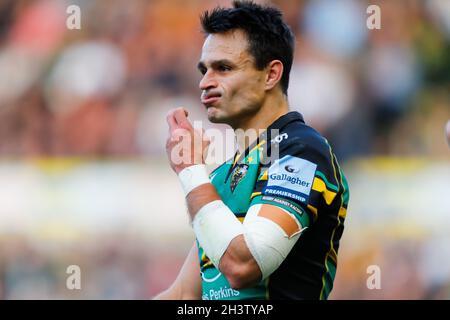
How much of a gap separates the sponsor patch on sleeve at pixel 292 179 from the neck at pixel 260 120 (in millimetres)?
370

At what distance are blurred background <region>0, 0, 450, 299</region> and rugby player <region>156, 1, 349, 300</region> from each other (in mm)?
3803

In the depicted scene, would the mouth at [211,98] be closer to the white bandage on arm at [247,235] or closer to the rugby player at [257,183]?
the rugby player at [257,183]

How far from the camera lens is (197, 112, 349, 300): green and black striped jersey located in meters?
3.52

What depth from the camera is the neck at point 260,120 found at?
12.9ft

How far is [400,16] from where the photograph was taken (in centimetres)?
838

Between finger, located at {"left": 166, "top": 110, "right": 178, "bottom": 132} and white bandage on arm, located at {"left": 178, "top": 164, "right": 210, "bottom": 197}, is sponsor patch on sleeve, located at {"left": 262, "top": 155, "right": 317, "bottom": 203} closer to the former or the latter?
white bandage on arm, located at {"left": 178, "top": 164, "right": 210, "bottom": 197}

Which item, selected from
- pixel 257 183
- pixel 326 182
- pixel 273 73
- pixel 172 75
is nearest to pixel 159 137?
pixel 172 75

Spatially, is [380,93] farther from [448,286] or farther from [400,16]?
[448,286]

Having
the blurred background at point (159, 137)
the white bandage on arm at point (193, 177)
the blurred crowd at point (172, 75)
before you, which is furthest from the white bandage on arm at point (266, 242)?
the blurred crowd at point (172, 75)

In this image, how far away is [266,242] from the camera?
3373mm

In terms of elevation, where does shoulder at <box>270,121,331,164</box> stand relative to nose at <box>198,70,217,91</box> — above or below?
below

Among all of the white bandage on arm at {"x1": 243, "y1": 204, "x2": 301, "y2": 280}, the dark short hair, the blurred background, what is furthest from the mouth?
the blurred background
